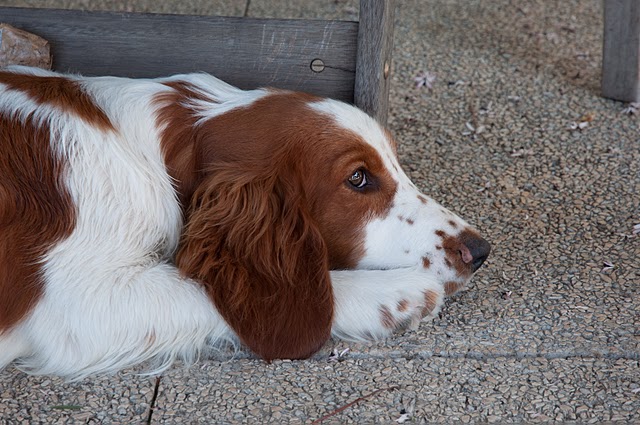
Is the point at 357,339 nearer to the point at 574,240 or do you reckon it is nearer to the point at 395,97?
the point at 574,240

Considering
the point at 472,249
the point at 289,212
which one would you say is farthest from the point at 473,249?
the point at 289,212

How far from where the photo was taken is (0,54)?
434 cm

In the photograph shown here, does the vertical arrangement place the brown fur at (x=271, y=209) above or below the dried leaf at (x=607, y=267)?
above

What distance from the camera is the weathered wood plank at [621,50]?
18.2ft

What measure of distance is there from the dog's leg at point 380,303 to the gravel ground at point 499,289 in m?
0.06

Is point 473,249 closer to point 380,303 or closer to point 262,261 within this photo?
point 380,303

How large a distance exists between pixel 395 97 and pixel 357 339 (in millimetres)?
2674

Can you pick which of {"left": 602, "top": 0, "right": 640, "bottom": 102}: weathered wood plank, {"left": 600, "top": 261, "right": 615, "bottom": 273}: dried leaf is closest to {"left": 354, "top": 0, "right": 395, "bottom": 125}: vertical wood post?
{"left": 600, "top": 261, "right": 615, "bottom": 273}: dried leaf

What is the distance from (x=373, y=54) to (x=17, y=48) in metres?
1.60

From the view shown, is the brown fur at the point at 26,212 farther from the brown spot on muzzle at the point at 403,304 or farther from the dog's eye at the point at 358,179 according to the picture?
the brown spot on muzzle at the point at 403,304

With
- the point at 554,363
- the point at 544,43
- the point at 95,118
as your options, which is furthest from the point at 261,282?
the point at 544,43

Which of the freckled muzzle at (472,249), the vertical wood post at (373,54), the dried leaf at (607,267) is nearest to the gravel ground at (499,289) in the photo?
the dried leaf at (607,267)

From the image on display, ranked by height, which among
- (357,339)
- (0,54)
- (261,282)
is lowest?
(357,339)

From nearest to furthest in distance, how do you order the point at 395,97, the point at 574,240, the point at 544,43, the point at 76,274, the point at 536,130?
the point at 76,274, the point at 574,240, the point at 536,130, the point at 395,97, the point at 544,43
